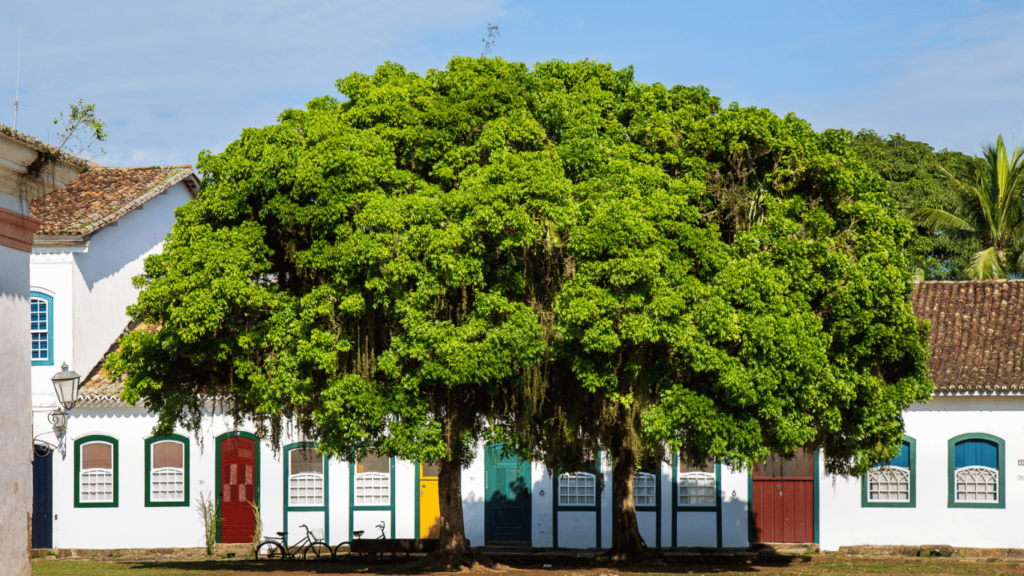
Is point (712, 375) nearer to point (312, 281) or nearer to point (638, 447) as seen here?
point (638, 447)

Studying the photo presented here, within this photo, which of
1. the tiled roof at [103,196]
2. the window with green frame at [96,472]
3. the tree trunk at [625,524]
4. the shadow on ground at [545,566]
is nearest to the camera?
the shadow on ground at [545,566]

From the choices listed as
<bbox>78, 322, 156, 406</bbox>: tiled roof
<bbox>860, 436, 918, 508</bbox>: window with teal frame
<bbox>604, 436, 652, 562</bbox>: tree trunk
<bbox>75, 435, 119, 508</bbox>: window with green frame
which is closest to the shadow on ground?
<bbox>604, 436, 652, 562</bbox>: tree trunk

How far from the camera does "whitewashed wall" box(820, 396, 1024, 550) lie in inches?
771

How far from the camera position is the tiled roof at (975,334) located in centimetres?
1928

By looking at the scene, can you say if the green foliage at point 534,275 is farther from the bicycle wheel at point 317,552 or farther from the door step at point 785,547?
the door step at point 785,547

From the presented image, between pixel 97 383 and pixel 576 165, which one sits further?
pixel 97 383

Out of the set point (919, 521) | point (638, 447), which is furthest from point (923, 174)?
point (638, 447)

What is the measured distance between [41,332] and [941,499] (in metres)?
19.1

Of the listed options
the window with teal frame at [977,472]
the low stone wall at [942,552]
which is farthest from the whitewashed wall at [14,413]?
the window with teal frame at [977,472]

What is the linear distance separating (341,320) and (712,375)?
493cm

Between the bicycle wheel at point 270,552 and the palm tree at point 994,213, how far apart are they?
20180 mm

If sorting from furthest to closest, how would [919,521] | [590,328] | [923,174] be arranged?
[923,174], [919,521], [590,328]

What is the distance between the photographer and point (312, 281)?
13258 millimetres

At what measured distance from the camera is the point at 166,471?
2098 cm
